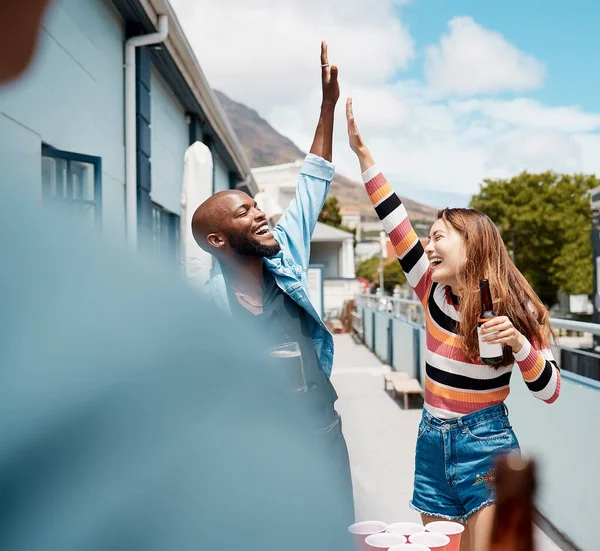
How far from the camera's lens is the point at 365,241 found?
141m

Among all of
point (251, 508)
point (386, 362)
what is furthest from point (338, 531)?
point (386, 362)

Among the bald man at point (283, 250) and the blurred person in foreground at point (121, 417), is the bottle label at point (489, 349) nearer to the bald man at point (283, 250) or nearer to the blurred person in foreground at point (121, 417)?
the bald man at point (283, 250)

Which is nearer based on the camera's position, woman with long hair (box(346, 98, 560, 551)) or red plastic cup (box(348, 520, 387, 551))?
red plastic cup (box(348, 520, 387, 551))

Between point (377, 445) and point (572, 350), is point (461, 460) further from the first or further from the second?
point (377, 445)

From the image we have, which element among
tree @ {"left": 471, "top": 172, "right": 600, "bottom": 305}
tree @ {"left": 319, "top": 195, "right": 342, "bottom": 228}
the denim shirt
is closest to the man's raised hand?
the denim shirt

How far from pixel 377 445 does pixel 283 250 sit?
4.97 meters

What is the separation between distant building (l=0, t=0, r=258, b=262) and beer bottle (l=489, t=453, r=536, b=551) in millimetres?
1953

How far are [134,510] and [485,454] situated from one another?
1.97 m

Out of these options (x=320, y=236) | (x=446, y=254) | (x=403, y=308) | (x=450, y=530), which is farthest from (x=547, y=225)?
(x=450, y=530)

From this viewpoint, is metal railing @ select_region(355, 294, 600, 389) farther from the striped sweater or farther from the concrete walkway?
the concrete walkway

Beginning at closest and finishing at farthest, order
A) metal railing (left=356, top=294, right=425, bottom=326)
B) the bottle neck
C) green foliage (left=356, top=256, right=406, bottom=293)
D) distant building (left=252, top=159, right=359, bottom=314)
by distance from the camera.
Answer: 1. the bottle neck
2. metal railing (left=356, top=294, right=425, bottom=326)
3. distant building (left=252, top=159, right=359, bottom=314)
4. green foliage (left=356, top=256, right=406, bottom=293)

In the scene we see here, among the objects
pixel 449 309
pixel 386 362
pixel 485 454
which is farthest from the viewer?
pixel 386 362

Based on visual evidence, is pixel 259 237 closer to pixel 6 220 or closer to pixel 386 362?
pixel 6 220

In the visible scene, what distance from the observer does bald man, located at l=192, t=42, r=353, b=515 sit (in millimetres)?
1888
